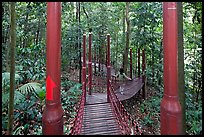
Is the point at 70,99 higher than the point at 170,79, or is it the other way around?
the point at 170,79

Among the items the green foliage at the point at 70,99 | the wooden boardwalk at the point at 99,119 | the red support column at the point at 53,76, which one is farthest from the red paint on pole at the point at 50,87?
the green foliage at the point at 70,99

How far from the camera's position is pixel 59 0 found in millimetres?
1814

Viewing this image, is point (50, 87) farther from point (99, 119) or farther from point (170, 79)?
point (99, 119)

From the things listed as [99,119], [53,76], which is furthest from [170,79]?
[99,119]

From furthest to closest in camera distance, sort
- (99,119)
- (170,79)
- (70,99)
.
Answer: (70,99) < (99,119) < (170,79)

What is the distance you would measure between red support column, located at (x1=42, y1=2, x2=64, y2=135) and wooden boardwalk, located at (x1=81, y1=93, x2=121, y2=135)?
8.92 ft

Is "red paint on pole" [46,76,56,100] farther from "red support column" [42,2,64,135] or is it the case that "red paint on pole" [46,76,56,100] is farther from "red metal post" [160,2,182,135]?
"red metal post" [160,2,182,135]

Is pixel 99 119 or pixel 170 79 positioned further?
pixel 99 119

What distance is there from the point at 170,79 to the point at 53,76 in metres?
1.20

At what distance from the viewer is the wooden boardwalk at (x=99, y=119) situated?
435 cm

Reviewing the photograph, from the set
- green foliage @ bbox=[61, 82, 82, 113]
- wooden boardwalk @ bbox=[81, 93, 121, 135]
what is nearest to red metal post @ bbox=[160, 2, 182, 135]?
wooden boardwalk @ bbox=[81, 93, 121, 135]

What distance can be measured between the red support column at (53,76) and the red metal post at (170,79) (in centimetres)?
111

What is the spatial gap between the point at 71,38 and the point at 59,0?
26.0 feet

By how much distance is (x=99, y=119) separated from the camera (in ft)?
16.2
